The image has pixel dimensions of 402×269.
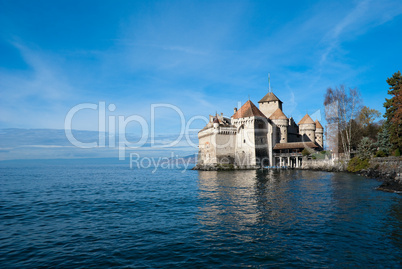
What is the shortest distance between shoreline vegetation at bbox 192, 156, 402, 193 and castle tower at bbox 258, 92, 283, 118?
16.4m

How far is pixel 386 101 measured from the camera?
37469mm

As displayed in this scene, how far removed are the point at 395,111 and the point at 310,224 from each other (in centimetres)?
3022

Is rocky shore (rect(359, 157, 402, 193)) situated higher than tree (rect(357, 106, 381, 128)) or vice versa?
tree (rect(357, 106, 381, 128))

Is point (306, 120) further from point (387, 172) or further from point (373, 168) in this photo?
point (387, 172)

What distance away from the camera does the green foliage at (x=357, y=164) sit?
37.8 m

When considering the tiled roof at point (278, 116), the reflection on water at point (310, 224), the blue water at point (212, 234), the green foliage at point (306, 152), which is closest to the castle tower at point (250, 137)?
the tiled roof at point (278, 116)

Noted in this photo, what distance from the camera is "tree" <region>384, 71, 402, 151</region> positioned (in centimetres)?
3037

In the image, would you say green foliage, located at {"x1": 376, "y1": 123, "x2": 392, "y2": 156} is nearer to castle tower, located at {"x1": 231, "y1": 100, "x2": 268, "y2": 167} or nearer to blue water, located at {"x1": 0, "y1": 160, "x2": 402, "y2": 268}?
blue water, located at {"x1": 0, "y1": 160, "x2": 402, "y2": 268}

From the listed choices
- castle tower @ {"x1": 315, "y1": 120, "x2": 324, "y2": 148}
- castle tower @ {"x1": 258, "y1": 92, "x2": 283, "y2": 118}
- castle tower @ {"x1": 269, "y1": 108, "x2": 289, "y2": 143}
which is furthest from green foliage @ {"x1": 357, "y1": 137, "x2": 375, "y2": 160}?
castle tower @ {"x1": 315, "y1": 120, "x2": 324, "y2": 148}

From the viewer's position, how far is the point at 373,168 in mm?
34250

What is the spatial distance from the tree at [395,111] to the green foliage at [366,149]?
141 inches

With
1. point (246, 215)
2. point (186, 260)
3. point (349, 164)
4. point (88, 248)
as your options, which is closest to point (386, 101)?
point (349, 164)

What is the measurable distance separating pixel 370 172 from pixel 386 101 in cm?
1220

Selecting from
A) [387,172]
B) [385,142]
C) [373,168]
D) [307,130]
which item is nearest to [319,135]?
[307,130]
